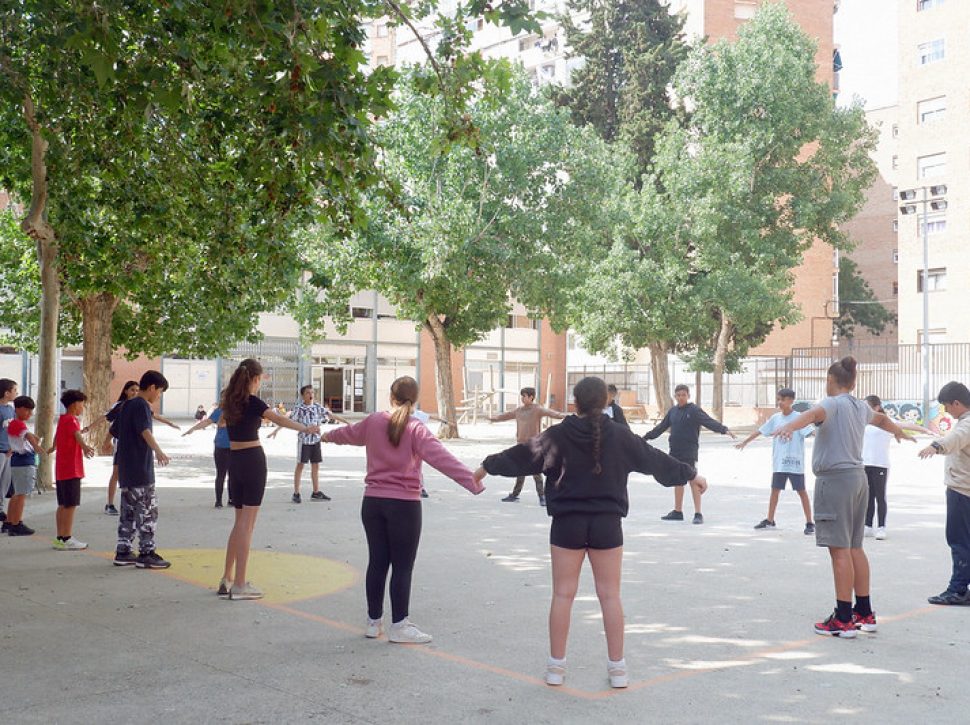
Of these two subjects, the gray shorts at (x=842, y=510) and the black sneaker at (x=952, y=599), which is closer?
the gray shorts at (x=842, y=510)

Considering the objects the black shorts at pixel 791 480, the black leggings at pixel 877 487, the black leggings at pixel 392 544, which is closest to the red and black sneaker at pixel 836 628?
the black leggings at pixel 392 544

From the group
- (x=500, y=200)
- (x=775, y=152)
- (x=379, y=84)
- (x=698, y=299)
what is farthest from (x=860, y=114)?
(x=379, y=84)

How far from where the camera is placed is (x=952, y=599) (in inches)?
328

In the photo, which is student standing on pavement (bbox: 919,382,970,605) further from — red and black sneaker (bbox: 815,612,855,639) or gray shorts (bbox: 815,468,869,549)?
red and black sneaker (bbox: 815,612,855,639)

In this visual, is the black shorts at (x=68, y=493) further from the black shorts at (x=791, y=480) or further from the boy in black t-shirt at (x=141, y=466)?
the black shorts at (x=791, y=480)

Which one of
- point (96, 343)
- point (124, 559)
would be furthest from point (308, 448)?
point (96, 343)

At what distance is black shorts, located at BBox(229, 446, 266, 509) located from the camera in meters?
8.09

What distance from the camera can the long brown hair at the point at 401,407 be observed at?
22.3 ft

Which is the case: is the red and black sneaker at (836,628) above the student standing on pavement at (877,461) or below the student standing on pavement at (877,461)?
below

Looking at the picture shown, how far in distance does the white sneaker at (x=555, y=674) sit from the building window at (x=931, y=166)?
159 ft

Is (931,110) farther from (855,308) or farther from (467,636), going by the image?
(467,636)

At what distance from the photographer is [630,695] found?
5.68 meters

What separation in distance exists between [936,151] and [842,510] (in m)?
46.5

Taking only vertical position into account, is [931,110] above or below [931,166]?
above
